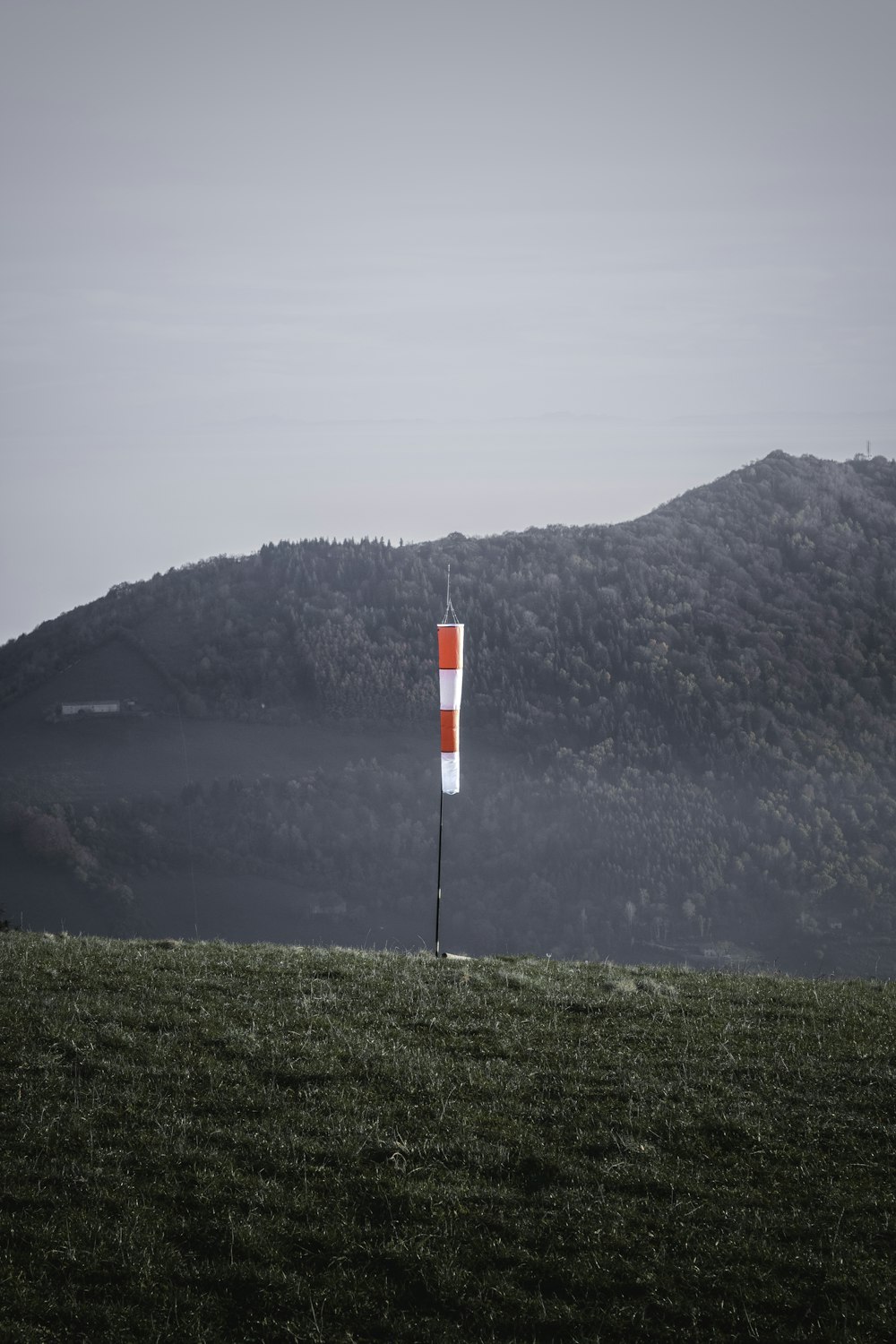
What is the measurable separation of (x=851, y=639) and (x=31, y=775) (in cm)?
9737

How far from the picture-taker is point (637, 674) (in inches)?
5182

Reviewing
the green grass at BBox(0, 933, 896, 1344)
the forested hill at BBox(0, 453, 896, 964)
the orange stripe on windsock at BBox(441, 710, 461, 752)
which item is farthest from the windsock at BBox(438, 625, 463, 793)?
the forested hill at BBox(0, 453, 896, 964)

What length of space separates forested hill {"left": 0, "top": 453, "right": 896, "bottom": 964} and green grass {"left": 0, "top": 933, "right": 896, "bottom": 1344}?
3704 inches

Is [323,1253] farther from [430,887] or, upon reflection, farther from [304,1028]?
[430,887]

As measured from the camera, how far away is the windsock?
58.1 feet

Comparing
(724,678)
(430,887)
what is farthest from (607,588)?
(430,887)

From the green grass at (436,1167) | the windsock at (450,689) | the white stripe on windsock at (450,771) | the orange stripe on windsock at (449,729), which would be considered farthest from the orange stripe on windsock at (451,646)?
the green grass at (436,1167)

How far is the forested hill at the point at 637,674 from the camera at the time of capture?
11075 cm

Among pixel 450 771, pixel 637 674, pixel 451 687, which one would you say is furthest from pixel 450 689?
pixel 637 674

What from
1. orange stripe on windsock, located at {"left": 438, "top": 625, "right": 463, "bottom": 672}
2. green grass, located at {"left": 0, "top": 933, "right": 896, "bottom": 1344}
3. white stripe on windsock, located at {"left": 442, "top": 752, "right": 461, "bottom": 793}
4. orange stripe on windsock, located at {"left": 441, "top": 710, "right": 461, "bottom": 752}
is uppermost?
orange stripe on windsock, located at {"left": 438, "top": 625, "right": 463, "bottom": 672}

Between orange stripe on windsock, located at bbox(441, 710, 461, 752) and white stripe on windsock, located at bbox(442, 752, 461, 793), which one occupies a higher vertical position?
orange stripe on windsock, located at bbox(441, 710, 461, 752)

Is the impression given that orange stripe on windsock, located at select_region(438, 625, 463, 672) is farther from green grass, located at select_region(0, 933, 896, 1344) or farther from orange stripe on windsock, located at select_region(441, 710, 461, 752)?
green grass, located at select_region(0, 933, 896, 1344)

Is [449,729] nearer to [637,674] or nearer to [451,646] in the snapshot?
[451,646]

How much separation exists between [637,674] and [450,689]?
11590 centimetres
